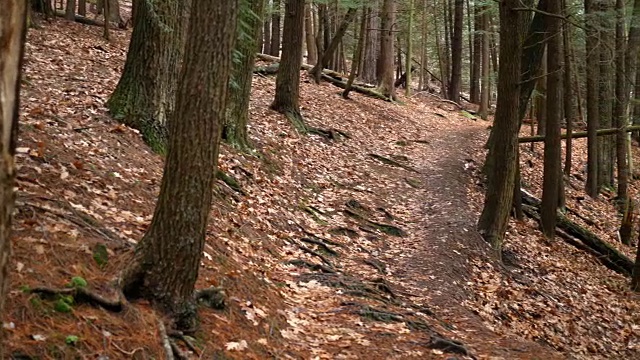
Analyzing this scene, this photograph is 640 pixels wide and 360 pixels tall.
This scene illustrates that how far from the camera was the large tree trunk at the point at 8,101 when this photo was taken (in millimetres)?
2012

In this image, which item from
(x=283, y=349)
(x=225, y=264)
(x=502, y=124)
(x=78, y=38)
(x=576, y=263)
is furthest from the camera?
(x=78, y=38)

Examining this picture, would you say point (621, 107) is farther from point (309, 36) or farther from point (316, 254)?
point (309, 36)

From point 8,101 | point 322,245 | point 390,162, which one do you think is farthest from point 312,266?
point 390,162

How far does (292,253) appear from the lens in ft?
26.6

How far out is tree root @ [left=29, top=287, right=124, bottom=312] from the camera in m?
3.92

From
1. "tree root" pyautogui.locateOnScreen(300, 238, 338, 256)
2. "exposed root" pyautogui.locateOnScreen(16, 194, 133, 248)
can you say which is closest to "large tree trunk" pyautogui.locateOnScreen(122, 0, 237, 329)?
"exposed root" pyautogui.locateOnScreen(16, 194, 133, 248)

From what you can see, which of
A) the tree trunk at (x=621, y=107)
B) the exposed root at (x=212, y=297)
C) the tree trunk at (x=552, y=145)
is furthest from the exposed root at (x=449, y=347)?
the tree trunk at (x=621, y=107)

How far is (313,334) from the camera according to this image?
5.94 metres

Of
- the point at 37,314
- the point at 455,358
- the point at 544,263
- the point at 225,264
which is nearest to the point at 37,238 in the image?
the point at 37,314

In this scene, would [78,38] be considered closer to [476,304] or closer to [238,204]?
[238,204]

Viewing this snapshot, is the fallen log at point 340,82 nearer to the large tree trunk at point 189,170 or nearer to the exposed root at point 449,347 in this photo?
the exposed root at point 449,347

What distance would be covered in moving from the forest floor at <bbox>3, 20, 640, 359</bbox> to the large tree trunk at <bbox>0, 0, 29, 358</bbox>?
1584 mm

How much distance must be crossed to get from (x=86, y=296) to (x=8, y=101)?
2426mm

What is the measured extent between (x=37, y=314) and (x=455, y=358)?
158 inches
